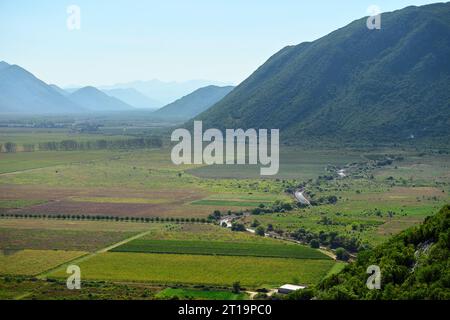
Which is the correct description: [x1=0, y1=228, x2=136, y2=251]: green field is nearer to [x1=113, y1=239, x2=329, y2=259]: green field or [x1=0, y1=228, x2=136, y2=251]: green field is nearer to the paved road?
[x1=113, y1=239, x2=329, y2=259]: green field

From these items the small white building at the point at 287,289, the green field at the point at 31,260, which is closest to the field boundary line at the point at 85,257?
the green field at the point at 31,260

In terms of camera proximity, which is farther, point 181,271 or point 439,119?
point 439,119

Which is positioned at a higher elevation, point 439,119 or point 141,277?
point 439,119

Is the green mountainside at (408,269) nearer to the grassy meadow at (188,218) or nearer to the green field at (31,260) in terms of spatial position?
the grassy meadow at (188,218)

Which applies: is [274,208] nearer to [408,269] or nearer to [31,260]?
[31,260]
